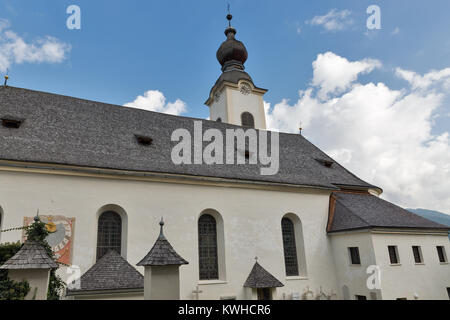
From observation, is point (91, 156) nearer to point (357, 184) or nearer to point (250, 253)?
point (250, 253)

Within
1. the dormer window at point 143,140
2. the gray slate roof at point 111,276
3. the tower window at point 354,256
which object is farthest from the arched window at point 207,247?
the tower window at point 354,256

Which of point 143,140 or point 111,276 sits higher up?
point 143,140

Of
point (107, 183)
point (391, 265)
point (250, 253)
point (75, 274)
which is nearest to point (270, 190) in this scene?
point (250, 253)

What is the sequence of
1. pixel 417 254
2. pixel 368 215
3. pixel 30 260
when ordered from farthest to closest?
pixel 368 215 < pixel 417 254 < pixel 30 260

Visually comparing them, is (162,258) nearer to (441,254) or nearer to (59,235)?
(59,235)

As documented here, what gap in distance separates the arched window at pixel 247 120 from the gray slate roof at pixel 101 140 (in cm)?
478

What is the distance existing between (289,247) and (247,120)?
36.0 ft

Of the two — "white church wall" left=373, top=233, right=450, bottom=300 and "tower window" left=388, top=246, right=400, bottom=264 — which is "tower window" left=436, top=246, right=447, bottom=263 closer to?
"white church wall" left=373, top=233, right=450, bottom=300

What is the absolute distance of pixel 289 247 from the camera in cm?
1786

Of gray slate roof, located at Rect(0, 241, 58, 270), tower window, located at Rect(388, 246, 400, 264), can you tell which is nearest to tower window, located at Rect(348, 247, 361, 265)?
tower window, located at Rect(388, 246, 400, 264)

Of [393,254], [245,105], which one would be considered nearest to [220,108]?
[245,105]

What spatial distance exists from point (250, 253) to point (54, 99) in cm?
1258

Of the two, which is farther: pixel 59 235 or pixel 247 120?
pixel 247 120

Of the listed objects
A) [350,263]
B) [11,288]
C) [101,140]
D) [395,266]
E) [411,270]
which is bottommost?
[11,288]
